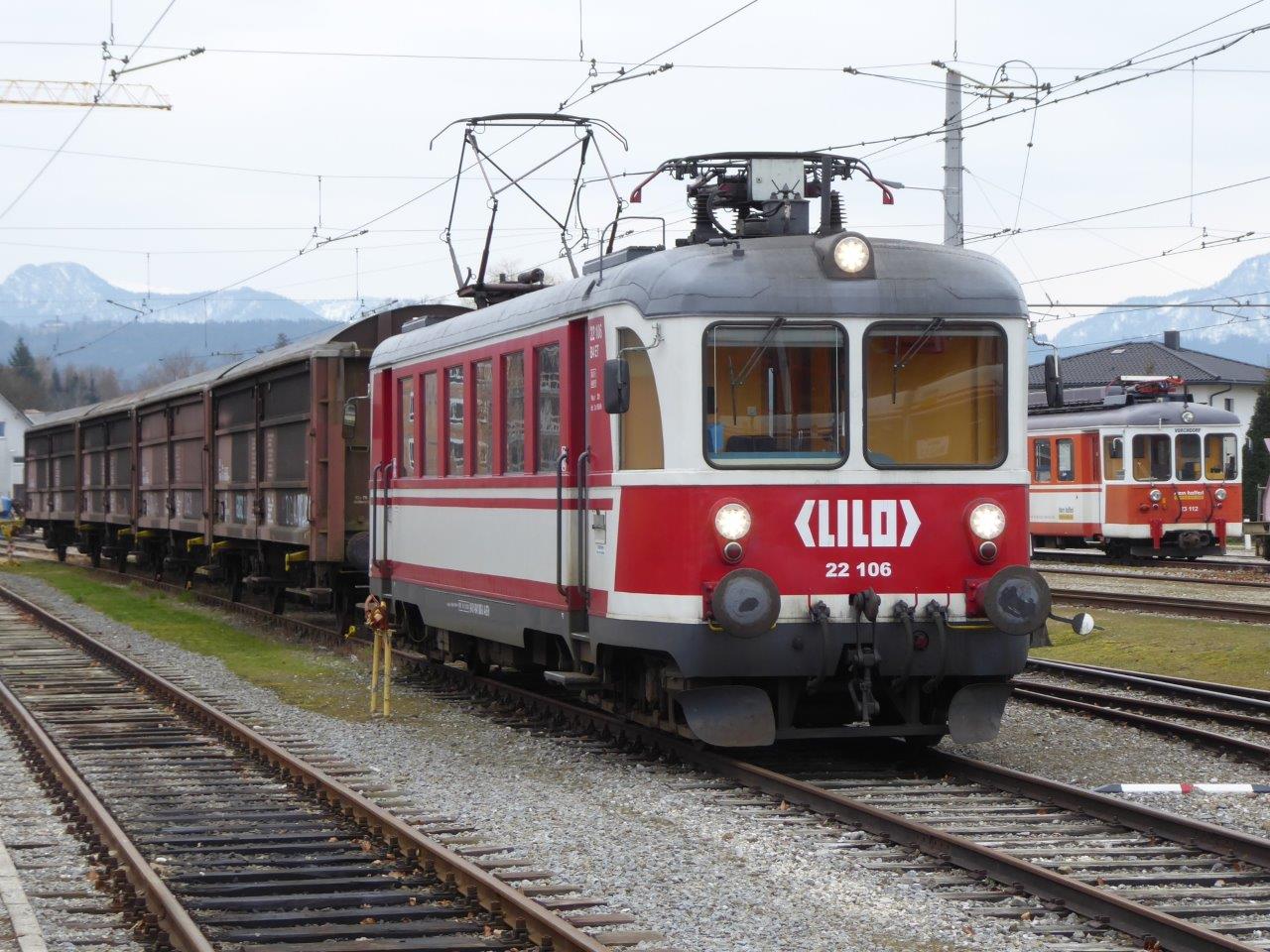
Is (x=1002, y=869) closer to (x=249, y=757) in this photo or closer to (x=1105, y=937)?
(x=1105, y=937)

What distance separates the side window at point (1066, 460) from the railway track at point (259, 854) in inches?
922

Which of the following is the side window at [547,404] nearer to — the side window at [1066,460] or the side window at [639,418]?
the side window at [639,418]

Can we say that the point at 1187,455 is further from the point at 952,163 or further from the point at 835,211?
the point at 835,211

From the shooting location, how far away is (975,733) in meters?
9.99

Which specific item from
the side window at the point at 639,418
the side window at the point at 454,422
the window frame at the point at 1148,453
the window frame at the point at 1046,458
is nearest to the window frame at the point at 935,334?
the side window at the point at 639,418

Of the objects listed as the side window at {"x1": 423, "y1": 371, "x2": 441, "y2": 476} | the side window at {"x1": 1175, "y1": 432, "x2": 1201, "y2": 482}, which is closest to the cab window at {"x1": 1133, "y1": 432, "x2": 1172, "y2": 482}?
the side window at {"x1": 1175, "y1": 432, "x2": 1201, "y2": 482}

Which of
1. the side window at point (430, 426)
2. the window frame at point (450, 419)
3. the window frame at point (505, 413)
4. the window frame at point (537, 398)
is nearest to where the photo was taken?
the window frame at point (537, 398)

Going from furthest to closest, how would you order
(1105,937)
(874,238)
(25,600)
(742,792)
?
1. (25,600)
2. (874,238)
3. (742,792)
4. (1105,937)

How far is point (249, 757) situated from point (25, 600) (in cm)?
1589

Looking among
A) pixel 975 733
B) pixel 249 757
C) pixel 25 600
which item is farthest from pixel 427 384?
pixel 25 600

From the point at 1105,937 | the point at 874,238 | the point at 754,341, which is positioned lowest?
the point at 1105,937

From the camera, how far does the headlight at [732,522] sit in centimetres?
949

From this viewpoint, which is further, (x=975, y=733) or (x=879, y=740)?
(x=879, y=740)

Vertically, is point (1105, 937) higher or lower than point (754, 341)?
lower
